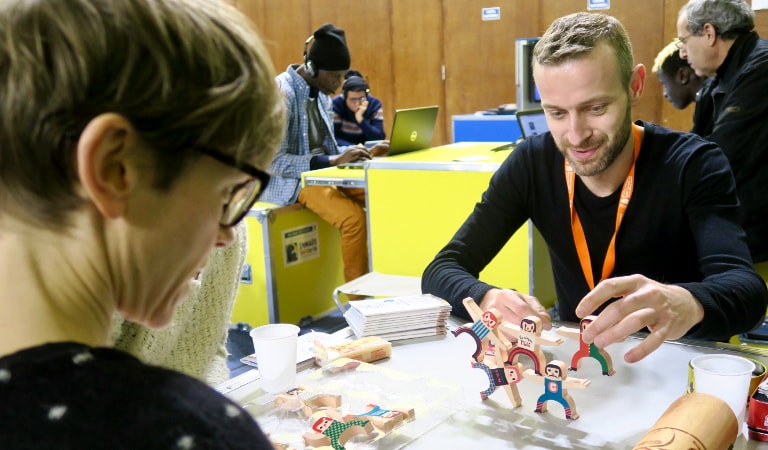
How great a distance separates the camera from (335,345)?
145cm

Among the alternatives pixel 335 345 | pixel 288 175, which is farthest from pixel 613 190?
pixel 288 175

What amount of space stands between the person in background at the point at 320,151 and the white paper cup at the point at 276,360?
281cm

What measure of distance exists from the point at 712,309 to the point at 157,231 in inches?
45.8

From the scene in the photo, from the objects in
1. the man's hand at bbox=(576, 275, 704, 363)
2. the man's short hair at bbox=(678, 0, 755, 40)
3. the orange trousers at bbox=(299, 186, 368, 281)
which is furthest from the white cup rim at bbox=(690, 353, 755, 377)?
the orange trousers at bbox=(299, 186, 368, 281)

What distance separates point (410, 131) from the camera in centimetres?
375

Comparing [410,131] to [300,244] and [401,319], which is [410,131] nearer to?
[300,244]

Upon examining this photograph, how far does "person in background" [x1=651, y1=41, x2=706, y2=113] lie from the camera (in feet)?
12.1

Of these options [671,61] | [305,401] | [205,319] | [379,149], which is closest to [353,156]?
[379,149]

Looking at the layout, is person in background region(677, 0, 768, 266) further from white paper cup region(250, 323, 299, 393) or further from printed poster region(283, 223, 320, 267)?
printed poster region(283, 223, 320, 267)

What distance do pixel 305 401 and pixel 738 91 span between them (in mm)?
2568

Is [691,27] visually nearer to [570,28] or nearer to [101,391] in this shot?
[570,28]

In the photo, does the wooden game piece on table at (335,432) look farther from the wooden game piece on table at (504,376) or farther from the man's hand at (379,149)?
the man's hand at (379,149)

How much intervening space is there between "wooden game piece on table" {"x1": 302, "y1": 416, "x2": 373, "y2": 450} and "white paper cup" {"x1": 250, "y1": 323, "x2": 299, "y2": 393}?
20 centimetres

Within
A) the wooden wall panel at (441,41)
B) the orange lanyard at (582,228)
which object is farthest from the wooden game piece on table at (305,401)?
the wooden wall panel at (441,41)
